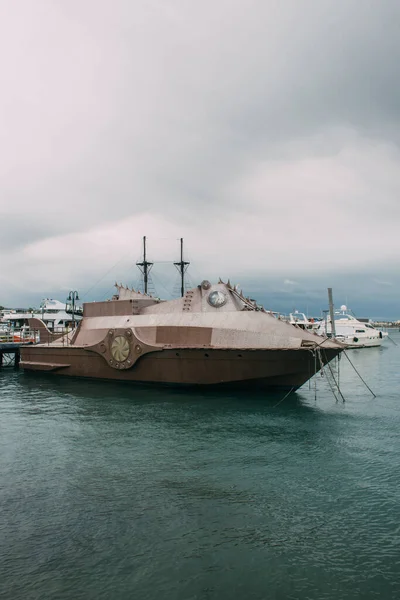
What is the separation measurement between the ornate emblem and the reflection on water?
26.4 feet

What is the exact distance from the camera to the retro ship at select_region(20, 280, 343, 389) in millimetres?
26312

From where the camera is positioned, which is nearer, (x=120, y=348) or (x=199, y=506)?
(x=199, y=506)

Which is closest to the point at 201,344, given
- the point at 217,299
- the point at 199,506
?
the point at 217,299

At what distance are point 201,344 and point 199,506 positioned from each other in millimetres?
16531

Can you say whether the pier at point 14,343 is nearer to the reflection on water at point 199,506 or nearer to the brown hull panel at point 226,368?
the brown hull panel at point 226,368

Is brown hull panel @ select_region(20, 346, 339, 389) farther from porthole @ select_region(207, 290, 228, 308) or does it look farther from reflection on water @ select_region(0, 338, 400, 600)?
reflection on water @ select_region(0, 338, 400, 600)

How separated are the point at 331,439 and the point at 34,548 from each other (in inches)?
491

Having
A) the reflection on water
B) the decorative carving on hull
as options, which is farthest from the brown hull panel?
the reflection on water

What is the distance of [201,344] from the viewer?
2780cm

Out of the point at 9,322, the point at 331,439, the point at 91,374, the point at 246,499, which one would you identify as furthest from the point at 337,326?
the point at 246,499

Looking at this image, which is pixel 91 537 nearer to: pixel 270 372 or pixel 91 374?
pixel 270 372

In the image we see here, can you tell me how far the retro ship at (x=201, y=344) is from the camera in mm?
26312

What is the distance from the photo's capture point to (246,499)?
1190 cm

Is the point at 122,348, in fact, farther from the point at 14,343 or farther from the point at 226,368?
the point at 14,343
